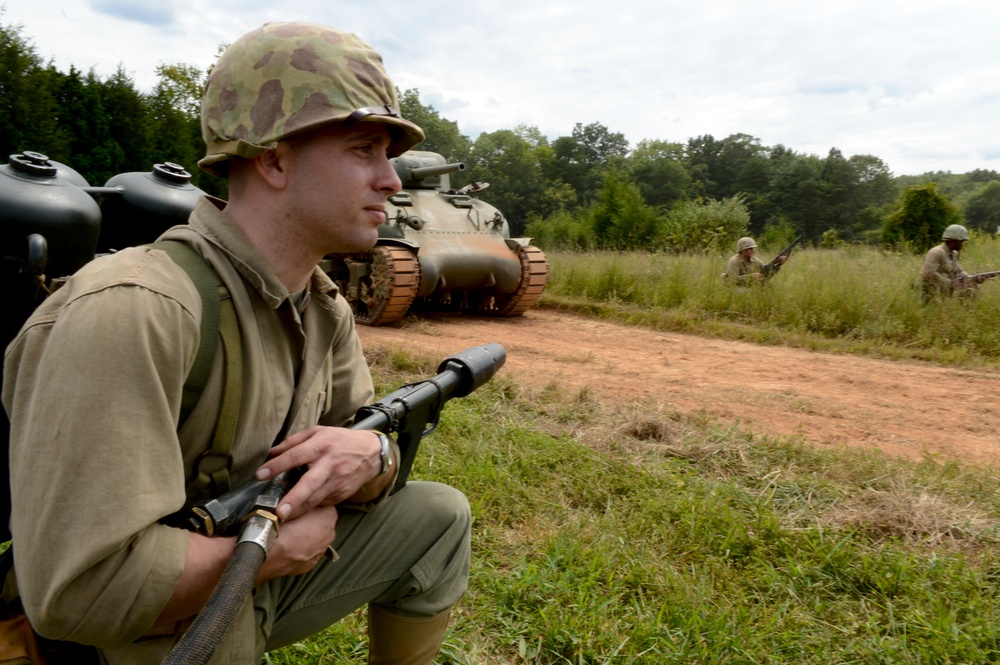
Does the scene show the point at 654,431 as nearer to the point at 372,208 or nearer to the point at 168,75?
the point at 372,208

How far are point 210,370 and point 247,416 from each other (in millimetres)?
143

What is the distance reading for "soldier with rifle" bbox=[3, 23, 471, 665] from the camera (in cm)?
117

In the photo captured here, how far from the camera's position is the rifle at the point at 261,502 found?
1001 mm

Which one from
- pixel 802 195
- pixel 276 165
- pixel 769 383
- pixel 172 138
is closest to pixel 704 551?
pixel 276 165

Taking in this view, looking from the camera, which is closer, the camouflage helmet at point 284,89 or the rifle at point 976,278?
the camouflage helmet at point 284,89

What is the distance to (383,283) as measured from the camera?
29.7 ft

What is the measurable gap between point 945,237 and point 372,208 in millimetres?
9912

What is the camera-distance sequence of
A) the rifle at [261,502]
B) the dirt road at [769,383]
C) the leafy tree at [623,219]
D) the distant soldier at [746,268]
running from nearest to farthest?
the rifle at [261,502] → the dirt road at [769,383] → the distant soldier at [746,268] → the leafy tree at [623,219]

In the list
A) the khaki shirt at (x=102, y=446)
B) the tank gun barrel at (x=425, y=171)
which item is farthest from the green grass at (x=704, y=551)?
the tank gun barrel at (x=425, y=171)

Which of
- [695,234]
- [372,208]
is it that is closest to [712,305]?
[372,208]

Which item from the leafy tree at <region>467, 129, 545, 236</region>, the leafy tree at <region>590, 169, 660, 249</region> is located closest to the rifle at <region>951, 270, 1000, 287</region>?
the leafy tree at <region>590, 169, 660, 249</region>

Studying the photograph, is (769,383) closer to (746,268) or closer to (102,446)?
(746,268)

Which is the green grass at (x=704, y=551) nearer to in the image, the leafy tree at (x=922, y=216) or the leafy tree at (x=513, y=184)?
the leafy tree at (x=922, y=216)

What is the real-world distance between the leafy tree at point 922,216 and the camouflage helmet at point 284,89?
70.9ft
